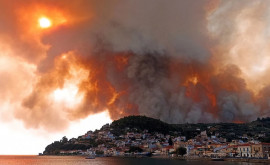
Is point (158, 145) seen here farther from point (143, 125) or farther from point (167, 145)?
point (143, 125)

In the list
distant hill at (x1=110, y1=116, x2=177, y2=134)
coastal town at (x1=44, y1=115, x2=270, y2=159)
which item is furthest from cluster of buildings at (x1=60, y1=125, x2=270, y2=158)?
distant hill at (x1=110, y1=116, x2=177, y2=134)

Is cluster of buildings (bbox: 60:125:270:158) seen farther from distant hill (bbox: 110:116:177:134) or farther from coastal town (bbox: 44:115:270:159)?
distant hill (bbox: 110:116:177:134)

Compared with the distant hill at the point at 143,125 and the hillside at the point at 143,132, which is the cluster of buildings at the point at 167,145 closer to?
the hillside at the point at 143,132

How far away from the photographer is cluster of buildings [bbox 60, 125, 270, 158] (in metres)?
71.4

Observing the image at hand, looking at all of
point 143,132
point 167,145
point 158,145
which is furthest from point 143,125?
point 167,145

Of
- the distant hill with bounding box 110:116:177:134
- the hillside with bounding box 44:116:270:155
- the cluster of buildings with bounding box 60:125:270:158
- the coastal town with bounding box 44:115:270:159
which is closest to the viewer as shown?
the cluster of buildings with bounding box 60:125:270:158

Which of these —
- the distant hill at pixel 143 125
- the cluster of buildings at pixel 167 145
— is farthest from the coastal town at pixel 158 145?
the distant hill at pixel 143 125

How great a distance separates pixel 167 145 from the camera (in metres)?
121

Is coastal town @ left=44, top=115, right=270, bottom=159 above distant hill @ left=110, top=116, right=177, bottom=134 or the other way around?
the other way around

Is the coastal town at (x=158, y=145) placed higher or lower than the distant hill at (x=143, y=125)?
lower

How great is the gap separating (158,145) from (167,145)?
5.44 m

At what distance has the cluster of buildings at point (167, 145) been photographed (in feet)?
234

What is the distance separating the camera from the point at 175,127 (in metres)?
167

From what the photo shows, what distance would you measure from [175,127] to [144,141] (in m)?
36.2
